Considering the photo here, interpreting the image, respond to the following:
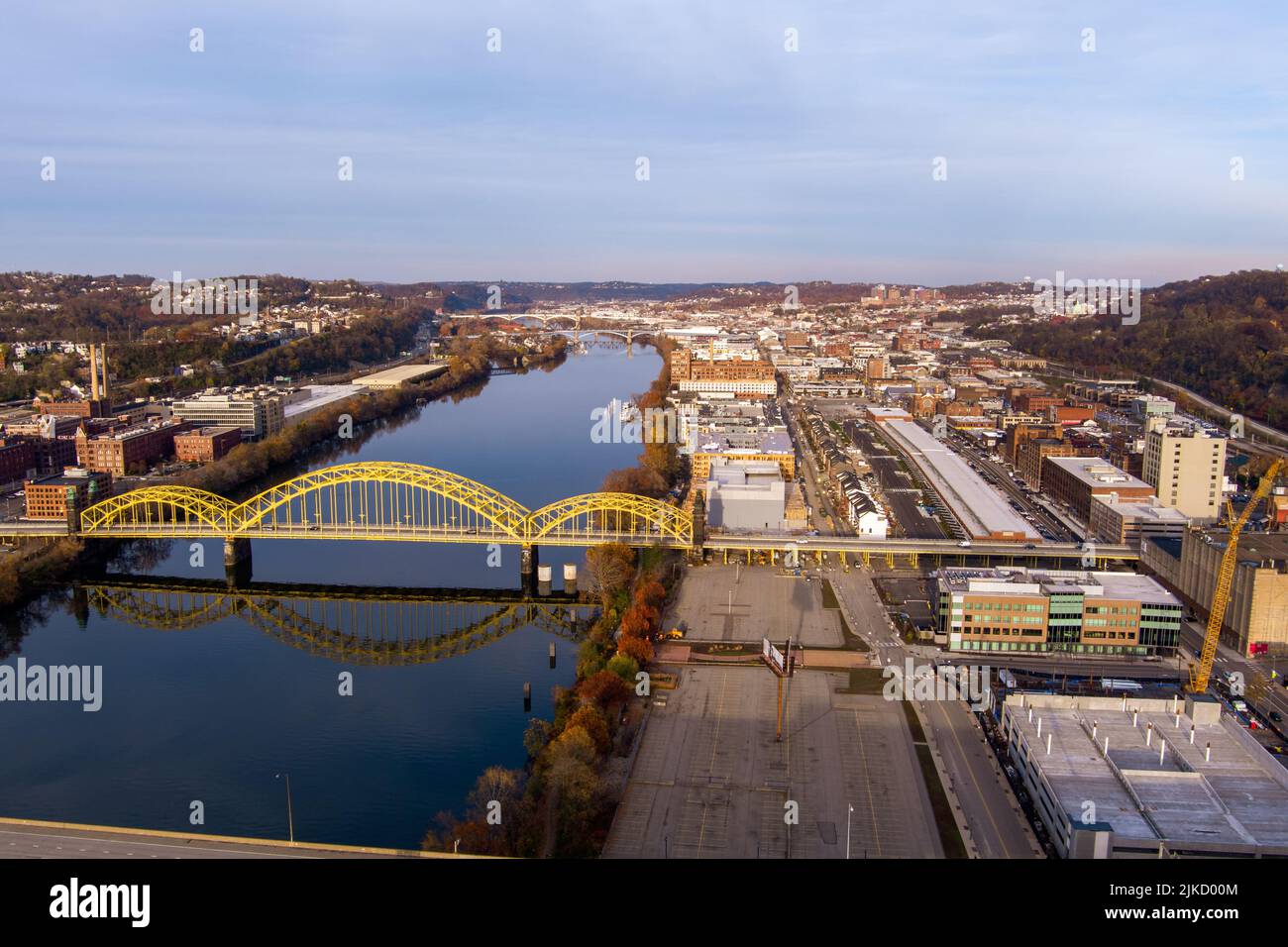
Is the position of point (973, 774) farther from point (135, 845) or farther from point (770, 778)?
point (135, 845)

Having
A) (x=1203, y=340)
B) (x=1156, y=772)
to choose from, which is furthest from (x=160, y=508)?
(x=1203, y=340)

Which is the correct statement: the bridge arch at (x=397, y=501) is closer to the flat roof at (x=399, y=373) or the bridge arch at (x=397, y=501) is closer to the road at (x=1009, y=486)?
the road at (x=1009, y=486)

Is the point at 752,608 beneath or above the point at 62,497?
beneath

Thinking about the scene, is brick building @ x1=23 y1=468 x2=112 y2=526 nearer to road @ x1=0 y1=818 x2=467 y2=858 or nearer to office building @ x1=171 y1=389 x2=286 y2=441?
office building @ x1=171 y1=389 x2=286 y2=441

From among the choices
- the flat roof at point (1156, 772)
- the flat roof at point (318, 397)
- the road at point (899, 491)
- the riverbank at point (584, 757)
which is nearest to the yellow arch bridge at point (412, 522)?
the riverbank at point (584, 757)

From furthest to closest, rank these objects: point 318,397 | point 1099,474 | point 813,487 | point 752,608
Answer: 1. point 318,397
2. point 813,487
3. point 1099,474
4. point 752,608

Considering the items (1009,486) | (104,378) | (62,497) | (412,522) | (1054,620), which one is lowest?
(1054,620)

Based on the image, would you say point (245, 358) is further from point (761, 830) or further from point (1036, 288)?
point (1036, 288)
